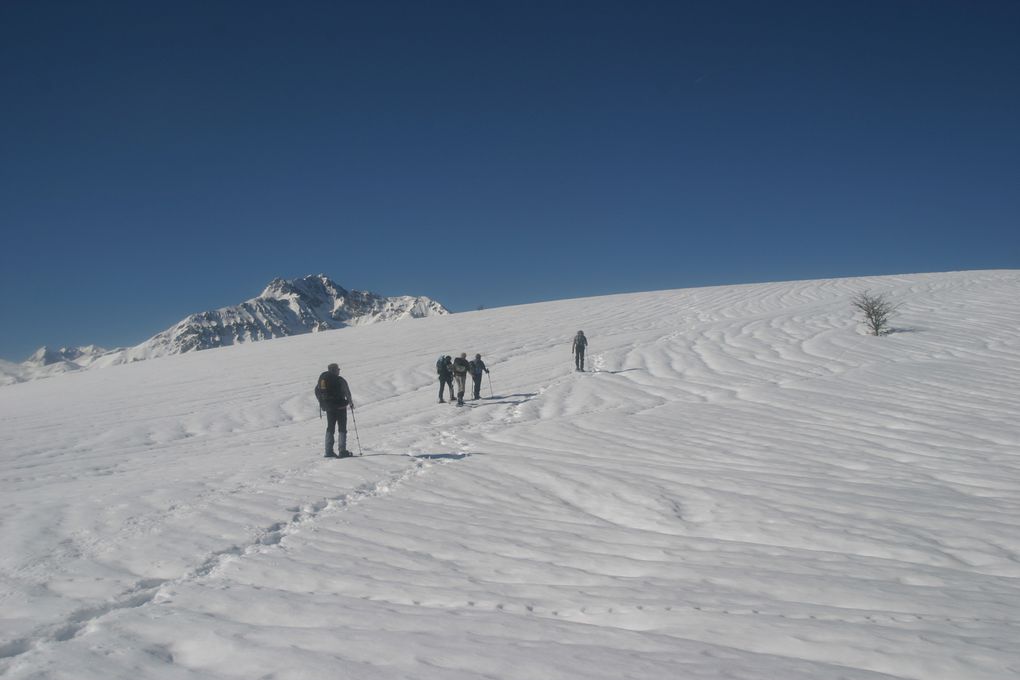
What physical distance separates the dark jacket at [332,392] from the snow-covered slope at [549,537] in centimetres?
88

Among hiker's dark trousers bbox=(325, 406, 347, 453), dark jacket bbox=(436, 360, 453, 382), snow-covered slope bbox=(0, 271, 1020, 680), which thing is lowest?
snow-covered slope bbox=(0, 271, 1020, 680)

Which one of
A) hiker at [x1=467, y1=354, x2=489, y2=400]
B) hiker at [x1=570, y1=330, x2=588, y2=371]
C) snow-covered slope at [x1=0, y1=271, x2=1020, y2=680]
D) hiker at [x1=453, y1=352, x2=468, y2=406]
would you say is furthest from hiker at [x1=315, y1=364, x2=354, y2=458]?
hiker at [x1=570, y1=330, x2=588, y2=371]

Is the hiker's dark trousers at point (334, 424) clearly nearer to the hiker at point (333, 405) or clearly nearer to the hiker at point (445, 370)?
the hiker at point (333, 405)

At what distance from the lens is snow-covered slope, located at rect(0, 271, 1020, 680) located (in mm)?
2902

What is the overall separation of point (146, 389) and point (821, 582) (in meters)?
20.7

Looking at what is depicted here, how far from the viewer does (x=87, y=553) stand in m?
4.46

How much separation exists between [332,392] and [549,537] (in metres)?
4.74

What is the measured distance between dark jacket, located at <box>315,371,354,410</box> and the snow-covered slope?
88 centimetres

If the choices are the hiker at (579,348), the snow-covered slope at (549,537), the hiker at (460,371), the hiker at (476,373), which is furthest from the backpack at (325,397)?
the hiker at (579,348)

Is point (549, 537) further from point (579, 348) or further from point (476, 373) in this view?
point (579, 348)

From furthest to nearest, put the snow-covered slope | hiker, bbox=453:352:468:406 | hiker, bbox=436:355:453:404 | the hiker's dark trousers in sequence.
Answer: hiker, bbox=436:355:453:404, hiker, bbox=453:352:468:406, the hiker's dark trousers, the snow-covered slope

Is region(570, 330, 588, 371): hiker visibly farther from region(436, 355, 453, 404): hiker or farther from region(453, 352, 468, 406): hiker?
region(436, 355, 453, 404): hiker

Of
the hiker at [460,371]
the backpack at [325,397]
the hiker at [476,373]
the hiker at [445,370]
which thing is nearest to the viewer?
the backpack at [325,397]

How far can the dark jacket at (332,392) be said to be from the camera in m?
8.41
